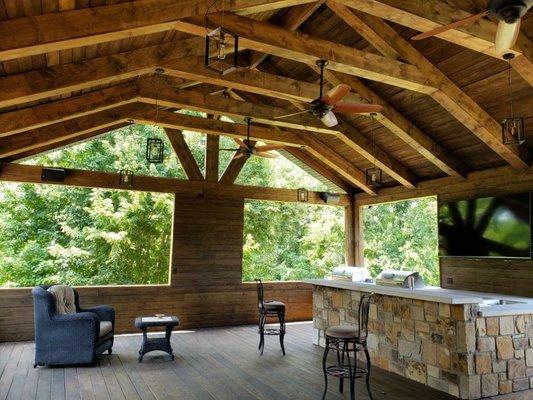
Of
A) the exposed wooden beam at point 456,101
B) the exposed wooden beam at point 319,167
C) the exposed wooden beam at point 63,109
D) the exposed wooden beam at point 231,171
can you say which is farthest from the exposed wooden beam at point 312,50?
the exposed wooden beam at point 319,167

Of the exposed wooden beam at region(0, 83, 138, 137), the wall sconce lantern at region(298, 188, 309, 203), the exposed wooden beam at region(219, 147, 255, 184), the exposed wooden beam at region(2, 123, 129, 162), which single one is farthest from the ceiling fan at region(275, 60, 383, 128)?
the exposed wooden beam at region(2, 123, 129, 162)

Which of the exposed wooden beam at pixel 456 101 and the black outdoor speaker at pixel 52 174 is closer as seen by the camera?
the exposed wooden beam at pixel 456 101

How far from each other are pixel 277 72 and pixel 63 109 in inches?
140

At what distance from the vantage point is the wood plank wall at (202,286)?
7.21 m

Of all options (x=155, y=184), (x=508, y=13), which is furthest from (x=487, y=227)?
(x=155, y=184)

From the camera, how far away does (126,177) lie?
22.6 ft

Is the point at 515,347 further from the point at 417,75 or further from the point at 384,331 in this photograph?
the point at 417,75

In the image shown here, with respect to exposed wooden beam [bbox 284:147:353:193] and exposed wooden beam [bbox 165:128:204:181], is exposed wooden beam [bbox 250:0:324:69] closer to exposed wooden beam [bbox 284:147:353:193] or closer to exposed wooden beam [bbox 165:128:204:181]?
exposed wooden beam [bbox 165:128:204:181]

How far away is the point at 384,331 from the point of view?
16.6 feet

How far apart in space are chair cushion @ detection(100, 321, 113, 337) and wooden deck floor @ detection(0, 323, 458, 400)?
0.36 meters

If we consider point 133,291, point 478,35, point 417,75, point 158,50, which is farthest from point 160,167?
point 478,35

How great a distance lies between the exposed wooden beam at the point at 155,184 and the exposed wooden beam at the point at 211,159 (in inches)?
6.9

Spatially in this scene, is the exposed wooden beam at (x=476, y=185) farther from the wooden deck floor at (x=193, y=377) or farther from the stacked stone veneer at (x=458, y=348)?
the wooden deck floor at (x=193, y=377)

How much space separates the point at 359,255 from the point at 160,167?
6.45 m
